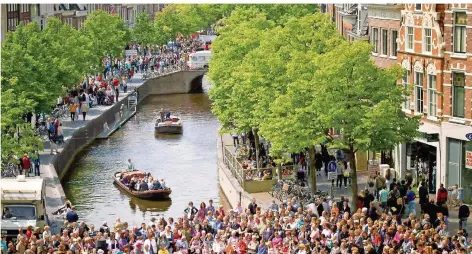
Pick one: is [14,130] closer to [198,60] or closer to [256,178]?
[256,178]

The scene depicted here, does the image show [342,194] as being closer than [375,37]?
Yes

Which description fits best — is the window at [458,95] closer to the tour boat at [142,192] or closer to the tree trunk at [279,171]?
the tree trunk at [279,171]

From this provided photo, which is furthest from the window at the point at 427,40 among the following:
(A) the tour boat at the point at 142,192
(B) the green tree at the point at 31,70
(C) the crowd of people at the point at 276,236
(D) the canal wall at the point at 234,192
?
(B) the green tree at the point at 31,70

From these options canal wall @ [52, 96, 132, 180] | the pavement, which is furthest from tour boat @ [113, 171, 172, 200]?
the pavement

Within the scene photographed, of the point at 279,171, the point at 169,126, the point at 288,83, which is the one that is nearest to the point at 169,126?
the point at 169,126

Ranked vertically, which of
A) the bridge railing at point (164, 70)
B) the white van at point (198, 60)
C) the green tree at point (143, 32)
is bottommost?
the bridge railing at point (164, 70)

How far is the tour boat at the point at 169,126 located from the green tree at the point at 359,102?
4408 cm

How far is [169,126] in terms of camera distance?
99.6 metres

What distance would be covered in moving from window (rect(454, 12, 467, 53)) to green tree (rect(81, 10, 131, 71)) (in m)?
59.7

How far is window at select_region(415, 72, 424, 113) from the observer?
62.0 metres

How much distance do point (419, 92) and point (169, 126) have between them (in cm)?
3956

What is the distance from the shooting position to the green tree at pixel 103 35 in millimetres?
119125

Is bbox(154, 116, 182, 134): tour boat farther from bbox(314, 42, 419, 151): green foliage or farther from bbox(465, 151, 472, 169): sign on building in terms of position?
bbox(465, 151, 472, 169): sign on building

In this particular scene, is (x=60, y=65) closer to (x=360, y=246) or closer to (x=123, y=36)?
(x=123, y=36)
